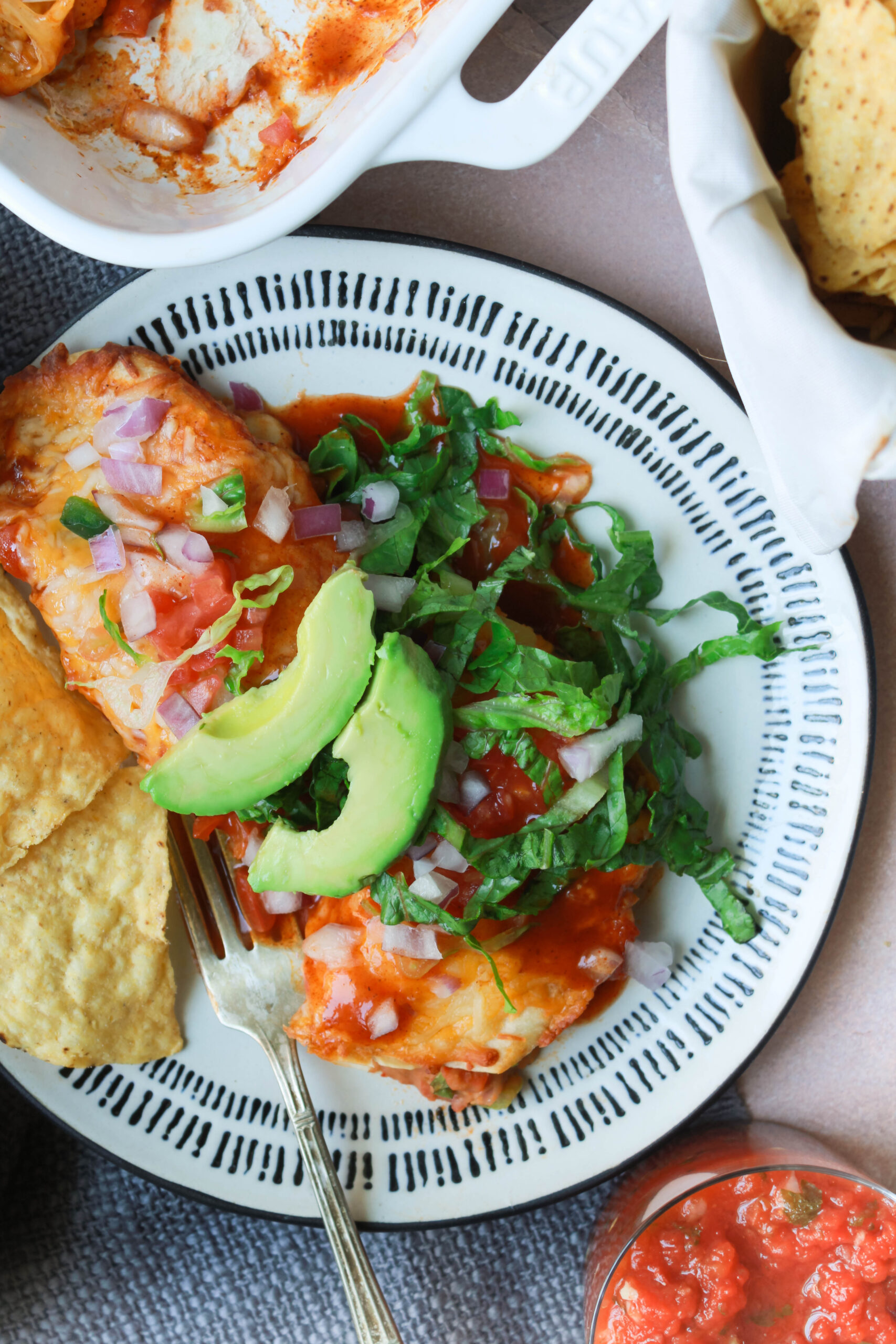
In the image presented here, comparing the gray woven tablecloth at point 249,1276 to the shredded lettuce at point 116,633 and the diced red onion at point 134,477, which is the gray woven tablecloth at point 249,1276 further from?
the diced red onion at point 134,477

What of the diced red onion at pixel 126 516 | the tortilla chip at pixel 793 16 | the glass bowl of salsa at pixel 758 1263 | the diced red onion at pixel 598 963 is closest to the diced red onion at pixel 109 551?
the diced red onion at pixel 126 516

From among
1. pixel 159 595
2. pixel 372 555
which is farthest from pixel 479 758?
pixel 159 595

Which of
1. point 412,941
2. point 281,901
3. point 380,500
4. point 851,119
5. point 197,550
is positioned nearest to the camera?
point 851,119

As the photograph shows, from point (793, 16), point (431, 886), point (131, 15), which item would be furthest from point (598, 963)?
point (131, 15)

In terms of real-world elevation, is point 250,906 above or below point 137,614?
below

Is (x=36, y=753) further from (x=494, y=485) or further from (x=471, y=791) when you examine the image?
(x=494, y=485)

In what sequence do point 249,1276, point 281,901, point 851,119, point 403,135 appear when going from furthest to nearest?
point 249,1276 < point 281,901 < point 403,135 < point 851,119

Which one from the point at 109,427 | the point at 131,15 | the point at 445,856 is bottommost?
the point at 445,856

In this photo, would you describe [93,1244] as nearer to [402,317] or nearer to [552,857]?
[552,857]
